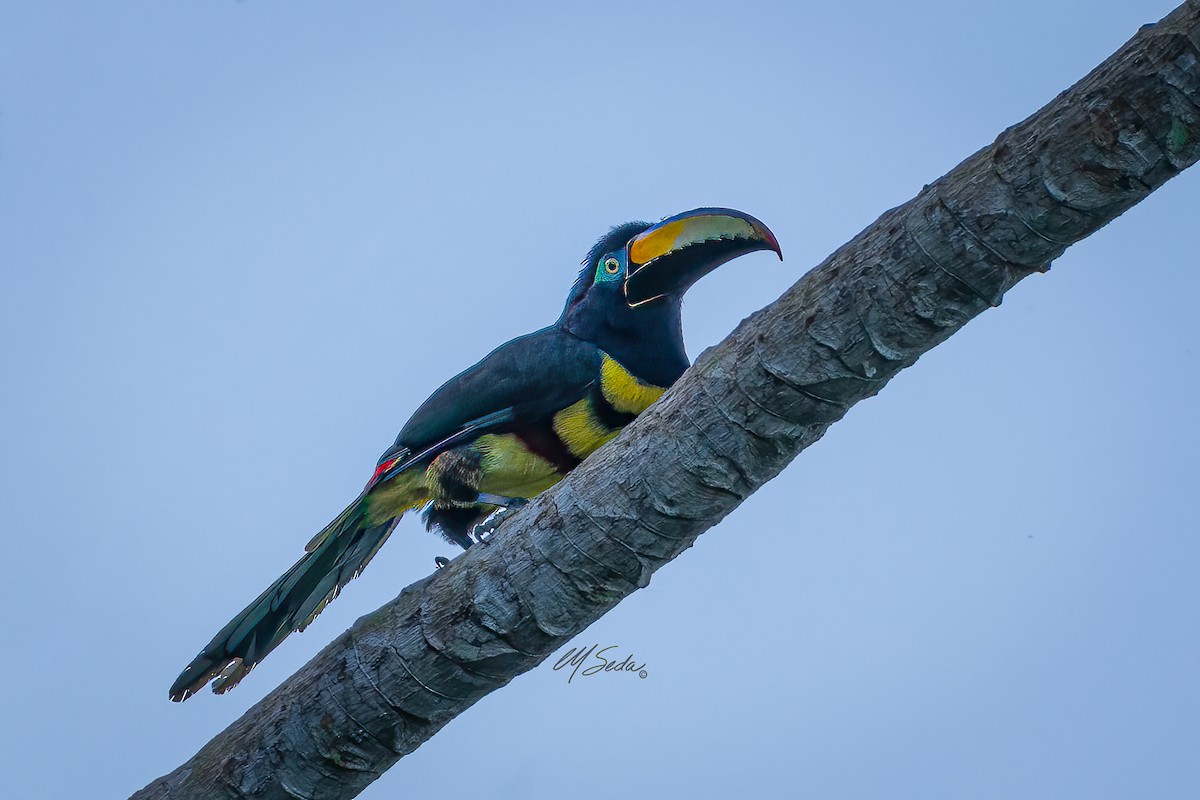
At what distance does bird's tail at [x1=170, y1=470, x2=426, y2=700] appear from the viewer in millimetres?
4105

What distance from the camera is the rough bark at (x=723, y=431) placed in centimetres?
252

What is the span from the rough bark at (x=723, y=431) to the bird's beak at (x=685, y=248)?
1.03 metres

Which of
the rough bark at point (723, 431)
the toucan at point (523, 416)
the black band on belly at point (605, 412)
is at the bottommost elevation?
the rough bark at point (723, 431)

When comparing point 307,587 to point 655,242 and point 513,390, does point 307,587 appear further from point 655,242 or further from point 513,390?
point 655,242

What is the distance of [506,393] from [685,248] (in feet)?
2.58

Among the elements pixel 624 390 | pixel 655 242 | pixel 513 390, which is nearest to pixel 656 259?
pixel 655 242

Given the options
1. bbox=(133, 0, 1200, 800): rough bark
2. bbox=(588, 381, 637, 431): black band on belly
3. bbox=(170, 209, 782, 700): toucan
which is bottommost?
bbox=(133, 0, 1200, 800): rough bark

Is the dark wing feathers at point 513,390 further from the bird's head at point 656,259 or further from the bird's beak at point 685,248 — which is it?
the bird's beak at point 685,248

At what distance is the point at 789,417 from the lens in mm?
2959

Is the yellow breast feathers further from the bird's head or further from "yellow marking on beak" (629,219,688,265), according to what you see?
"yellow marking on beak" (629,219,688,265)

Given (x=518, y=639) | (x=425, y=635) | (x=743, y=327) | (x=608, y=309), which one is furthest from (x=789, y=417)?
(x=608, y=309)

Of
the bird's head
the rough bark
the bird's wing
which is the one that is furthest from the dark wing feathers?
the rough bark

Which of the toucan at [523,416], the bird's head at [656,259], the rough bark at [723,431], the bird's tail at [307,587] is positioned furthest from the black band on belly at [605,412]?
the rough bark at [723,431]

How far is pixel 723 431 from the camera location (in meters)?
3.02
